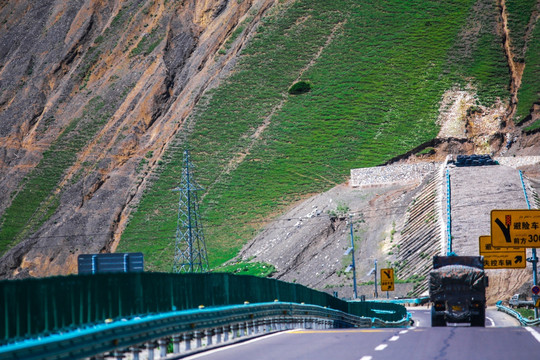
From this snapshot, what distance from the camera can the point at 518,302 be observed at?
55344mm

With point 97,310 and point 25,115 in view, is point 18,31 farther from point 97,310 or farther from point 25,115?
point 97,310

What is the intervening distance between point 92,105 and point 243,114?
71.8ft

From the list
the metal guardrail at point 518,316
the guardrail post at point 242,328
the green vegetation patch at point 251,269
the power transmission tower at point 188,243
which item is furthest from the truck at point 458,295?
the green vegetation patch at point 251,269

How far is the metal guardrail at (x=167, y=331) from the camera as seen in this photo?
1284cm

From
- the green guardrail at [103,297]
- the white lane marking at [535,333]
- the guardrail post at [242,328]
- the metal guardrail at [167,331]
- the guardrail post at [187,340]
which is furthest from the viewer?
the guardrail post at [242,328]

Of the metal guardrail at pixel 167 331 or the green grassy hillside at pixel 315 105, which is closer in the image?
the metal guardrail at pixel 167 331

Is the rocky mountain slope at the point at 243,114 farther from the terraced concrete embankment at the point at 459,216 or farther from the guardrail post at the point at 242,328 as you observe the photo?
the guardrail post at the point at 242,328

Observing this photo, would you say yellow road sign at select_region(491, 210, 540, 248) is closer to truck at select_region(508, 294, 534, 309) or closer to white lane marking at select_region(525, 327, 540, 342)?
truck at select_region(508, 294, 534, 309)

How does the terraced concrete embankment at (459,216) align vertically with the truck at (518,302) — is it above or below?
above

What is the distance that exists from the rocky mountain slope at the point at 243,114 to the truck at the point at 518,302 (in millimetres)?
19035

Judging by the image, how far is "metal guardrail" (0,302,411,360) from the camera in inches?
506

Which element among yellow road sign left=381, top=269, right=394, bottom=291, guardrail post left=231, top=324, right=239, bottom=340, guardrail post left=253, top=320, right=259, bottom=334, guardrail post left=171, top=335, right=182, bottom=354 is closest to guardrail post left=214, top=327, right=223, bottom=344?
guardrail post left=231, top=324, right=239, bottom=340

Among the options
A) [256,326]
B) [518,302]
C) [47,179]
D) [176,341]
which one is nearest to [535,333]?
[256,326]

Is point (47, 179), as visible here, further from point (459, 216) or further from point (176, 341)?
point (176, 341)
